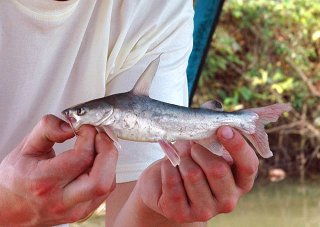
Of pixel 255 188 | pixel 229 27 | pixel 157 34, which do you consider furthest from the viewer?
pixel 229 27

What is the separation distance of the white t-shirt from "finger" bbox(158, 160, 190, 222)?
1.20ft

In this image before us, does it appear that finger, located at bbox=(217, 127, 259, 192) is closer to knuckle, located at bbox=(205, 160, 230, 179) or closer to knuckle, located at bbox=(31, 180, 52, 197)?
knuckle, located at bbox=(205, 160, 230, 179)

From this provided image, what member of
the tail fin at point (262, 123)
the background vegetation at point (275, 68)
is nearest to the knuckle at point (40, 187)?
the tail fin at point (262, 123)

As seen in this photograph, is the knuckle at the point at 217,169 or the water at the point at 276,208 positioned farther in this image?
the water at the point at 276,208

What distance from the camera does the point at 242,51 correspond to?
6.55 metres

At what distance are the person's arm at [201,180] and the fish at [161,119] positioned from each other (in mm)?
26

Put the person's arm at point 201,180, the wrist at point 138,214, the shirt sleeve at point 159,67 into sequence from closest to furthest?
the person's arm at point 201,180 → the wrist at point 138,214 → the shirt sleeve at point 159,67

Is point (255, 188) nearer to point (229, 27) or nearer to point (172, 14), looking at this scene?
point (229, 27)

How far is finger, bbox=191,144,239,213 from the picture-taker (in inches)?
55.3

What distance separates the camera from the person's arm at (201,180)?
4.58 feet

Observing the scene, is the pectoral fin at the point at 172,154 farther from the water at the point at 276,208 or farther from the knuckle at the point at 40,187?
the water at the point at 276,208

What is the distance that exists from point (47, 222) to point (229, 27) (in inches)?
206

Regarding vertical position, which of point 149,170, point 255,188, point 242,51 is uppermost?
point 149,170

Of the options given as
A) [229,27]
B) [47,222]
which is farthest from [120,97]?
[229,27]
